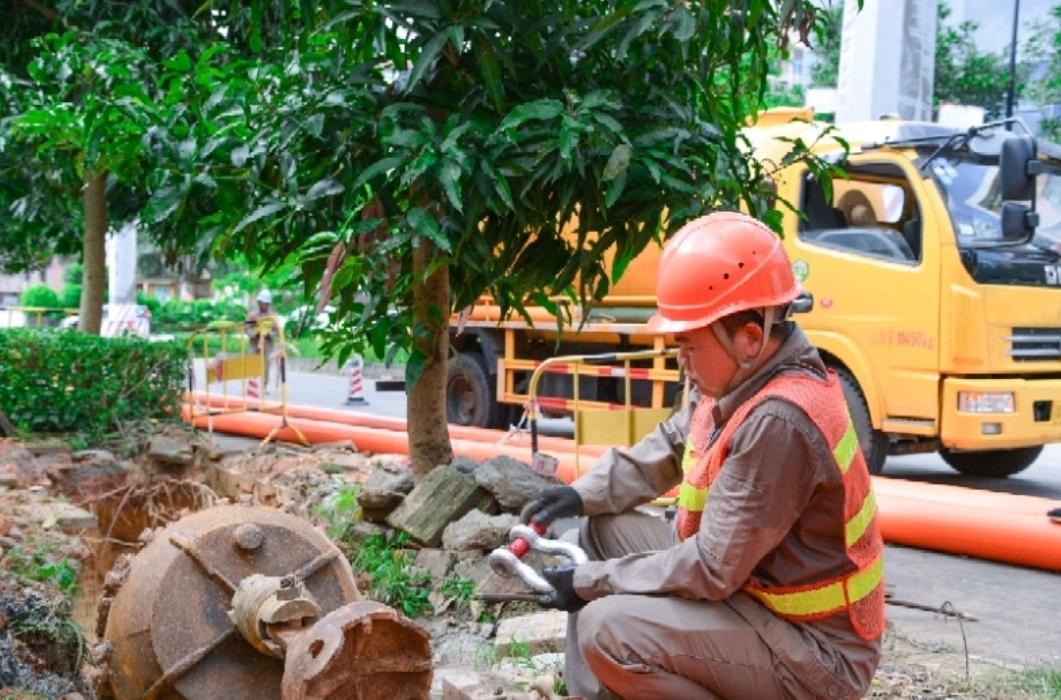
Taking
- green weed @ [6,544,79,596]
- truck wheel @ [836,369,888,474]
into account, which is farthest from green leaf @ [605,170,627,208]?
truck wheel @ [836,369,888,474]

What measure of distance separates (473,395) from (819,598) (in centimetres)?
944

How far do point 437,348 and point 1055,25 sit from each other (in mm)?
18219

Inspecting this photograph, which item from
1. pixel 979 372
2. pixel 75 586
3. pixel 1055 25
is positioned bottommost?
pixel 75 586

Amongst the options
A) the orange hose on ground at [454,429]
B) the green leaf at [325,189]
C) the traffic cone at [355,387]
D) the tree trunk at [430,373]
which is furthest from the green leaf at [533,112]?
the traffic cone at [355,387]

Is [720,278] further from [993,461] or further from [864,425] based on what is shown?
[993,461]

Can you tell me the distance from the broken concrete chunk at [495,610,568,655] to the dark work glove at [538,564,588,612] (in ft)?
4.52

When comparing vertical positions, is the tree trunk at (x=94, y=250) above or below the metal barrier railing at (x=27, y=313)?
above

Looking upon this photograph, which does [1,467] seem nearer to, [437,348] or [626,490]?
[437,348]

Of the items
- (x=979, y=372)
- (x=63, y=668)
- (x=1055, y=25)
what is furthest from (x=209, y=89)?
(x=1055, y=25)

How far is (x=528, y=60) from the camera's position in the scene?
5434 millimetres

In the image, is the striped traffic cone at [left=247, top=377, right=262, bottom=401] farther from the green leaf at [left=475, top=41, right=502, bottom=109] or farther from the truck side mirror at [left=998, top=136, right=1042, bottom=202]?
the green leaf at [left=475, top=41, right=502, bottom=109]

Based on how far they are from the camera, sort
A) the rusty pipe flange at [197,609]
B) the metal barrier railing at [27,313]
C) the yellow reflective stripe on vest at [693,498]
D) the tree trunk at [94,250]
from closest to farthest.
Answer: the yellow reflective stripe on vest at [693,498]
the rusty pipe flange at [197,609]
the tree trunk at [94,250]
the metal barrier railing at [27,313]

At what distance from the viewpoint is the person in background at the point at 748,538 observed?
2.98 metres

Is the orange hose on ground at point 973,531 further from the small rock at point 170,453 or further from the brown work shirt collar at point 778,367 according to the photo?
the small rock at point 170,453
